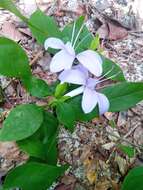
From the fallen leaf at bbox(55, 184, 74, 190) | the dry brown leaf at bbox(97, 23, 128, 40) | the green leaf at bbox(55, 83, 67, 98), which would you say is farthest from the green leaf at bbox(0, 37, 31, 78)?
the dry brown leaf at bbox(97, 23, 128, 40)

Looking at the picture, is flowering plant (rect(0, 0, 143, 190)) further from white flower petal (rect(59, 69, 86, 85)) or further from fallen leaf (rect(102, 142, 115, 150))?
fallen leaf (rect(102, 142, 115, 150))

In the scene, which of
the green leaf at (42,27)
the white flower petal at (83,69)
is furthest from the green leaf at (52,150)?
the green leaf at (42,27)

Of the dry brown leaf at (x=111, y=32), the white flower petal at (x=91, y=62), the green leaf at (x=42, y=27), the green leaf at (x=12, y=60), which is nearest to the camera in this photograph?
the white flower petal at (x=91, y=62)

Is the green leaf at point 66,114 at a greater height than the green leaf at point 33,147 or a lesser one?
greater

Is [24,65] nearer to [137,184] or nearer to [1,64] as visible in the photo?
[1,64]

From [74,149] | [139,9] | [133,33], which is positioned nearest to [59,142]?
[74,149]

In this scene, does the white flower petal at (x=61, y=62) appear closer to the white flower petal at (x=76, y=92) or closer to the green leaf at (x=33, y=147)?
the white flower petal at (x=76, y=92)

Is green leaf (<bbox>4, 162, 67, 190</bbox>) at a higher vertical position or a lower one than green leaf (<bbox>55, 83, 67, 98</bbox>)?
lower
